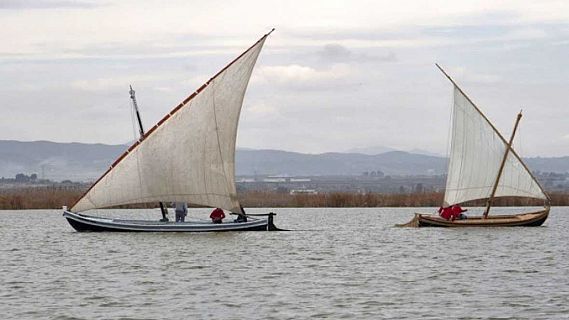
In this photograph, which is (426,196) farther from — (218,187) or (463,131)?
(218,187)

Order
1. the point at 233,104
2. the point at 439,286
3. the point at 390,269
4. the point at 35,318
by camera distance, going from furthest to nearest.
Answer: the point at 233,104, the point at 390,269, the point at 439,286, the point at 35,318

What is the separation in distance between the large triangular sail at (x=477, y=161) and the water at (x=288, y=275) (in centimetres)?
207

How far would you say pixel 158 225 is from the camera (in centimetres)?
5509

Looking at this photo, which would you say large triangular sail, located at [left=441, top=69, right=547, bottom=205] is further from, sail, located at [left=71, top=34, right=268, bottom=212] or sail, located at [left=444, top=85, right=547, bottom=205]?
sail, located at [left=71, top=34, right=268, bottom=212]

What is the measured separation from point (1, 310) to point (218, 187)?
23.3 m

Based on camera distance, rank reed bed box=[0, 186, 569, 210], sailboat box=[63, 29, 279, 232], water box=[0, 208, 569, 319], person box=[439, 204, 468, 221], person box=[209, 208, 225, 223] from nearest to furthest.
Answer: water box=[0, 208, 569, 319] < sailboat box=[63, 29, 279, 232] < person box=[209, 208, 225, 223] < person box=[439, 204, 468, 221] < reed bed box=[0, 186, 569, 210]

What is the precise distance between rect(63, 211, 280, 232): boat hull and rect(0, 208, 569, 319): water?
1.40ft

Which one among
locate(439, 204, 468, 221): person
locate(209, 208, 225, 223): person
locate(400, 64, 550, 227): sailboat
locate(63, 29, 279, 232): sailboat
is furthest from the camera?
locate(439, 204, 468, 221): person

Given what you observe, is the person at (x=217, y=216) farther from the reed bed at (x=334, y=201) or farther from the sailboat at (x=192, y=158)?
the reed bed at (x=334, y=201)

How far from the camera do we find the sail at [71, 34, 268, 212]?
52344 millimetres

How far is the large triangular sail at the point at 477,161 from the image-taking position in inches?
2399

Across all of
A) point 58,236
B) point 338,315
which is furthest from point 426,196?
point 338,315

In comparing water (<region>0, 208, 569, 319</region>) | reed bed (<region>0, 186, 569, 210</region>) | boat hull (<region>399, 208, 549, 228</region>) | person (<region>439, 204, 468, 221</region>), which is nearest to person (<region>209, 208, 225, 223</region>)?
water (<region>0, 208, 569, 319</region>)

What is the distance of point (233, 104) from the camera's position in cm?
5269
